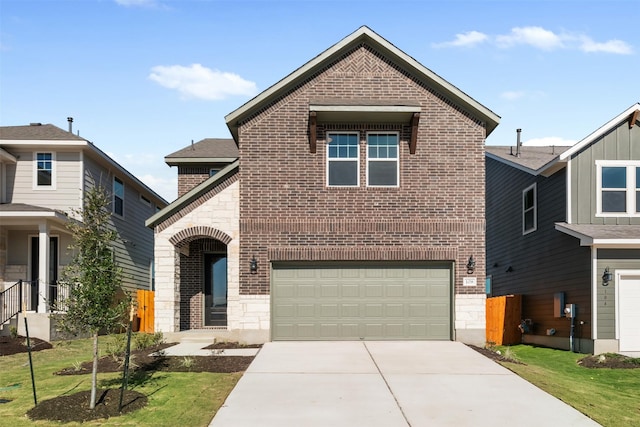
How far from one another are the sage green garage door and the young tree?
7.42m

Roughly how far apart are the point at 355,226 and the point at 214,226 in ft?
13.3

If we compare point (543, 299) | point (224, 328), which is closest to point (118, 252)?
point (224, 328)

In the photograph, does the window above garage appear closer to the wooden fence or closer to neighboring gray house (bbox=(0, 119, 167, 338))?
neighboring gray house (bbox=(0, 119, 167, 338))

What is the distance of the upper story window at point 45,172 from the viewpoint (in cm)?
2052

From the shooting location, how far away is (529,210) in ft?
72.2

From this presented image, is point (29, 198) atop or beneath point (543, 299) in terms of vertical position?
atop

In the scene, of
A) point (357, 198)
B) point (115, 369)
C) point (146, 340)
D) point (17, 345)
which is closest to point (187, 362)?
point (115, 369)

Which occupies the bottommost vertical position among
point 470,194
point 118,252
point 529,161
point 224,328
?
point 224,328

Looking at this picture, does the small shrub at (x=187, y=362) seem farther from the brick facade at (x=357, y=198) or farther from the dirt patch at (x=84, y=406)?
the brick facade at (x=357, y=198)

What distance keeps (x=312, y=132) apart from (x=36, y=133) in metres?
10.8

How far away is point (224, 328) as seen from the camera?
1973 cm

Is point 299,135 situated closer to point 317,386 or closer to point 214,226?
point 214,226

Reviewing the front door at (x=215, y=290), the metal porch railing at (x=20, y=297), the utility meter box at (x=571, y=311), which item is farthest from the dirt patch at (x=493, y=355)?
the metal porch railing at (x=20, y=297)

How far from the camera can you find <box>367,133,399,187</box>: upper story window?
1688 centimetres
